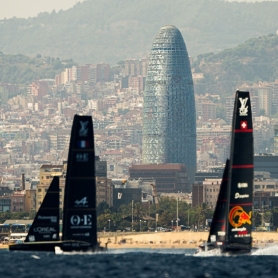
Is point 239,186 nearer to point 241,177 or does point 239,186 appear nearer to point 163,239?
point 241,177

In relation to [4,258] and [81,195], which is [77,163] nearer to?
[81,195]

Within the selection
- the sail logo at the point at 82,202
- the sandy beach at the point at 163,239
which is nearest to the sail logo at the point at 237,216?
the sail logo at the point at 82,202

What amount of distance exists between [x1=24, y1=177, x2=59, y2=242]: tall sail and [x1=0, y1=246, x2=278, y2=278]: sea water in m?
1.04

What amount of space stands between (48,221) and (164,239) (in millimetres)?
87733

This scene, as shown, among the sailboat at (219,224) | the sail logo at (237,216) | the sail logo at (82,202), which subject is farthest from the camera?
the sail logo at (82,202)

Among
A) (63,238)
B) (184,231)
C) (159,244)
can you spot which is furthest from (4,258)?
(184,231)

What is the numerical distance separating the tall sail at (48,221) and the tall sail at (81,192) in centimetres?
233

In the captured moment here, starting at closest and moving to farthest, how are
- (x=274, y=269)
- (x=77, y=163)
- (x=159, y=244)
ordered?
1. (x=274, y=269)
2. (x=77, y=163)
3. (x=159, y=244)

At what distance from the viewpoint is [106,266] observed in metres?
86.9

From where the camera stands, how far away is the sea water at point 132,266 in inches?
3199

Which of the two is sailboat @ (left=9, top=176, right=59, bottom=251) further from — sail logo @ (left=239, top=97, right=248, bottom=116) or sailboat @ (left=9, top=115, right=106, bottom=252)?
sail logo @ (left=239, top=97, right=248, bottom=116)

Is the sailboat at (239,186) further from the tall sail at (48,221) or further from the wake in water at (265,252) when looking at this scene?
the tall sail at (48,221)

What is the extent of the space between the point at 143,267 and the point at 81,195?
6237mm

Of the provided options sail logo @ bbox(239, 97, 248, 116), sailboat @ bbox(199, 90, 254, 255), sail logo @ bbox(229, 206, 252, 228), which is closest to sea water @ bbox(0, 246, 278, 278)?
sailboat @ bbox(199, 90, 254, 255)
